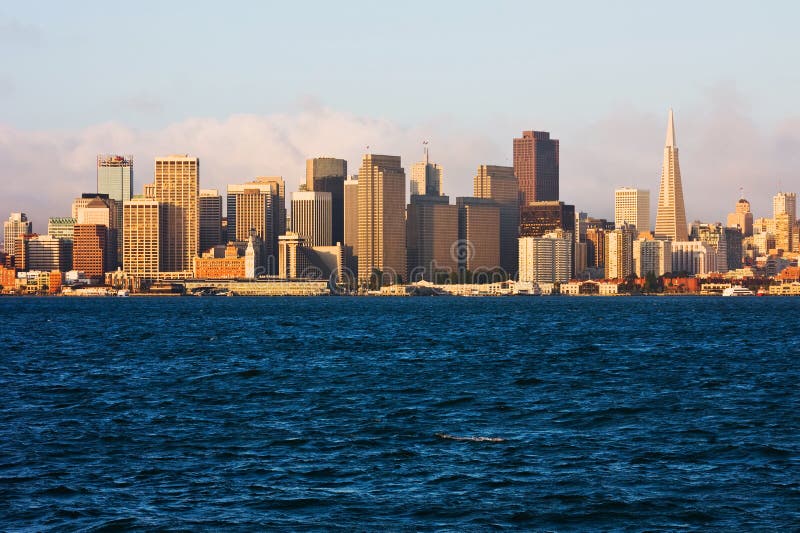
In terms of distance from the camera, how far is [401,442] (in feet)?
144

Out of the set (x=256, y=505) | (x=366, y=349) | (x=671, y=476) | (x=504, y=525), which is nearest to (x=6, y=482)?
(x=256, y=505)

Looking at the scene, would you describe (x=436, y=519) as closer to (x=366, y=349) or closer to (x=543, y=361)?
(x=543, y=361)

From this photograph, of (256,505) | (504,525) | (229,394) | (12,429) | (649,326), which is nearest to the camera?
(504,525)

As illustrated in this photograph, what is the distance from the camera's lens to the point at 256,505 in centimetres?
3359

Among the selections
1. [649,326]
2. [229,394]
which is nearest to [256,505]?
[229,394]

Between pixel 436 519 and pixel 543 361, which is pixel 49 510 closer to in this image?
pixel 436 519

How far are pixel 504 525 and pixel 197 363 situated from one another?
5122 centimetres

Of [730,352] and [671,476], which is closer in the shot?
[671,476]

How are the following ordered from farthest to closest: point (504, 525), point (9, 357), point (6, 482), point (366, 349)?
point (366, 349) < point (9, 357) < point (6, 482) < point (504, 525)

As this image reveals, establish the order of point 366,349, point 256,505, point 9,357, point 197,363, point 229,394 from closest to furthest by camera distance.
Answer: point 256,505 → point 229,394 → point 197,363 → point 9,357 → point 366,349

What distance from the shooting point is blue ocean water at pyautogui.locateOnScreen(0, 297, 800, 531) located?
32.9 metres

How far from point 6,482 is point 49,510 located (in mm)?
4207

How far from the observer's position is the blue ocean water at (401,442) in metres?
32.9

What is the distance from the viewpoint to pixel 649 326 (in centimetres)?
14475
